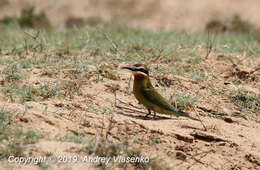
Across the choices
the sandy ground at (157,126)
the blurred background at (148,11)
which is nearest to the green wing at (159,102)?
the sandy ground at (157,126)

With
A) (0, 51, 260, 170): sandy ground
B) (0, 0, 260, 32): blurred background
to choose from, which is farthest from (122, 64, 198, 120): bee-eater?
(0, 0, 260, 32): blurred background

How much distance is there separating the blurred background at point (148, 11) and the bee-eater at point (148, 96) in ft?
25.5

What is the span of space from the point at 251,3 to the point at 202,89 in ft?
32.8

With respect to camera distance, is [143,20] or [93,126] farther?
[143,20]

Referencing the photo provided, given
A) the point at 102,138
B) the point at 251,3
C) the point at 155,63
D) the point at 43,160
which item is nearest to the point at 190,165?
the point at 102,138

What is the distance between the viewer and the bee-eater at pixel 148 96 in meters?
4.36

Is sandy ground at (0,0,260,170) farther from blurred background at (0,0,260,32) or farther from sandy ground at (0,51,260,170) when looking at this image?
blurred background at (0,0,260,32)

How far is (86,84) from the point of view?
191 inches

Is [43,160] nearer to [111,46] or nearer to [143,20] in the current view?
[111,46]

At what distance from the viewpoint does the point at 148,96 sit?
4371 millimetres

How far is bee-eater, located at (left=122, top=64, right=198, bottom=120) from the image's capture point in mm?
4363

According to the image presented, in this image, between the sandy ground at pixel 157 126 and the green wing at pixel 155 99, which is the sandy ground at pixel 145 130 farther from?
the green wing at pixel 155 99

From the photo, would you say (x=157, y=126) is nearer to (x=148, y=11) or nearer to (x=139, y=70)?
(x=139, y=70)

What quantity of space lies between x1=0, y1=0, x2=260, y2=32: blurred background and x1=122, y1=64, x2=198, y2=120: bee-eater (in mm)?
7775
